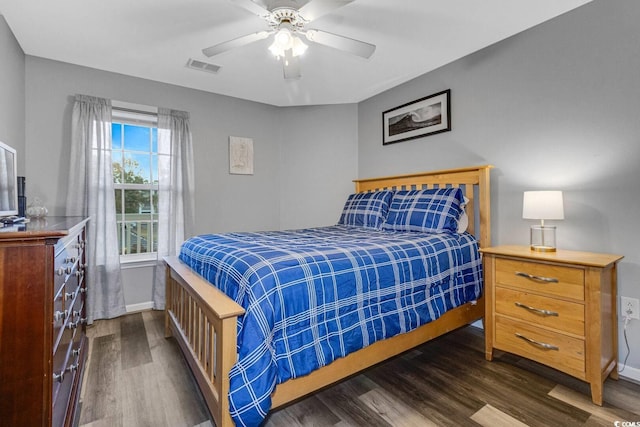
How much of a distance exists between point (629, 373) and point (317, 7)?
9.34 feet

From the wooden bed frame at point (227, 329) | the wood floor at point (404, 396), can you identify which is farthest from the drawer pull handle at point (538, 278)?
the wood floor at point (404, 396)

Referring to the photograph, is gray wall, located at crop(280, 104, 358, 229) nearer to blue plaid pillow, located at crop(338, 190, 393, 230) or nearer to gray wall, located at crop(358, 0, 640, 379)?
blue plaid pillow, located at crop(338, 190, 393, 230)

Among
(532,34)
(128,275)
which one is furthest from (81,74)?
(532,34)

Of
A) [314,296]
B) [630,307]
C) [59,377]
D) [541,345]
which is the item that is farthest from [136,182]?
[630,307]

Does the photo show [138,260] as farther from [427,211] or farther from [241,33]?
[427,211]

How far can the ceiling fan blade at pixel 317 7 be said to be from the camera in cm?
168

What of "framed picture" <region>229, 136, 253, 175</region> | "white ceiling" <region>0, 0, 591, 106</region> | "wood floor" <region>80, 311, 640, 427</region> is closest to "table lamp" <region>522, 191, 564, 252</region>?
"wood floor" <region>80, 311, 640, 427</region>

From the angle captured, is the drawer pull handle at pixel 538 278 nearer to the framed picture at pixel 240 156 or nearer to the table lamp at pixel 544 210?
the table lamp at pixel 544 210

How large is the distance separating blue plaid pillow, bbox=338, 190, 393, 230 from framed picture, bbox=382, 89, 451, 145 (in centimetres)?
73

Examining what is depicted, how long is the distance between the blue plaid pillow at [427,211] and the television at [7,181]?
253cm

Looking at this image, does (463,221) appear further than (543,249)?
Yes

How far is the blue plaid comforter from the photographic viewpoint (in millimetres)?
1302

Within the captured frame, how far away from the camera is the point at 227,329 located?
4.29 feet

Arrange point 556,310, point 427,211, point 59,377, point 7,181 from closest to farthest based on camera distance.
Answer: point 59,377, point 7,181, point 556,310, point 427,211
